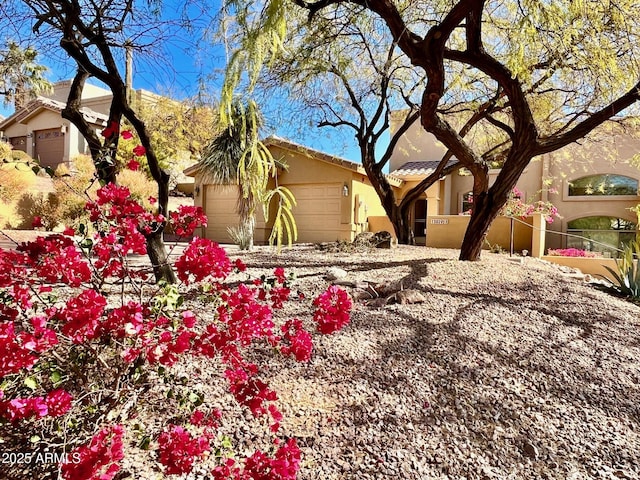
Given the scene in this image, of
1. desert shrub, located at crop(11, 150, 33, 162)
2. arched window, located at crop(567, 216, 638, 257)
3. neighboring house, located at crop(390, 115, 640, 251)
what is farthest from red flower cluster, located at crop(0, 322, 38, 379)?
arched window, located at crop(567, 216, 638, 257)

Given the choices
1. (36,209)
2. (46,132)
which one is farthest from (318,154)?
(46,132)

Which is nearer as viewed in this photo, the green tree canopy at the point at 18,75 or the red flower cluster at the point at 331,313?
the red flower cluster at the point at 331,313

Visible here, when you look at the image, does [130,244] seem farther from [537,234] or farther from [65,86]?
[65,86]

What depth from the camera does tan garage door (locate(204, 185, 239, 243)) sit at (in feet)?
47.0

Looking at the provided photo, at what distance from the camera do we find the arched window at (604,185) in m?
14.3

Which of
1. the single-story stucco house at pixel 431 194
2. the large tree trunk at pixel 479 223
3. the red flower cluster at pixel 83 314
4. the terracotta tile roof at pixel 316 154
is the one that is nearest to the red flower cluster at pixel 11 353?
the red flower cluster at pixel 83 314

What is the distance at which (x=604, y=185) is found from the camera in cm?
1459

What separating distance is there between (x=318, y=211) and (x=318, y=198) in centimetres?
45

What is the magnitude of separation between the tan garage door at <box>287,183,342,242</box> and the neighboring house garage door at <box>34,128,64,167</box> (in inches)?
501

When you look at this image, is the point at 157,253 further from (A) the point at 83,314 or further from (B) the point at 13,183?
(B) the point at 13,183

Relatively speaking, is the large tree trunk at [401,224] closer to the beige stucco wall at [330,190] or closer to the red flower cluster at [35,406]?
the beige stucco wall at [330,190]

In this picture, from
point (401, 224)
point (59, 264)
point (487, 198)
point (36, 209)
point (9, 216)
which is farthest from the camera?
point (36, 209)

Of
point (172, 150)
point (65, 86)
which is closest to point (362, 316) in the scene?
point (172, 150)

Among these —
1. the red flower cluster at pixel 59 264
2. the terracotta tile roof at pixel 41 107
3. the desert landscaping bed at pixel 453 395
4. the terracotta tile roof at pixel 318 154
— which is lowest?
the desert landscaping bed at pixel 453 395
